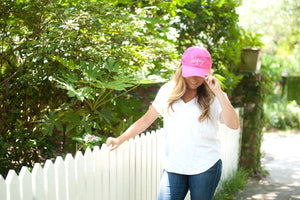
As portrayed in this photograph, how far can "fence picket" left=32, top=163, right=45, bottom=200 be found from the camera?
1936mm

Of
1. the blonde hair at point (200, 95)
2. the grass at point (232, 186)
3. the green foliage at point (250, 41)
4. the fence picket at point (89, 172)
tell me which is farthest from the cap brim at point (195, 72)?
the green foliage at point (250, 41)

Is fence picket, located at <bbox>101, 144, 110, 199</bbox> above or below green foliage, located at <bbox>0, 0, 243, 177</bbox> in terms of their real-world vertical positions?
below

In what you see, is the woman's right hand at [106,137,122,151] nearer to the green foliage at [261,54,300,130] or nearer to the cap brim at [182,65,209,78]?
the cap brim at [182,65,209,78]

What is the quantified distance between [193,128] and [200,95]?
0.26 meters

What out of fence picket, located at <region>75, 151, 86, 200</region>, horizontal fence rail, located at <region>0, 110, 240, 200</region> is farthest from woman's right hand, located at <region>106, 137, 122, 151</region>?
fence picket, located at <region>75, 151, 86, 200</region>

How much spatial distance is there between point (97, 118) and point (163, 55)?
108 centimetres

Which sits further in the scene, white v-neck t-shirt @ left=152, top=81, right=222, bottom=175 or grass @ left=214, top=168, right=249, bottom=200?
grass @ left=214, top=168, right=249, bottom=200

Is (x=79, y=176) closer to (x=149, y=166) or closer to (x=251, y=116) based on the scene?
A: (x=149, y=166)

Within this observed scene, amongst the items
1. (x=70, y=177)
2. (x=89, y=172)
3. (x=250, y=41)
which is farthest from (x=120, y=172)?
(x=250, y=41)

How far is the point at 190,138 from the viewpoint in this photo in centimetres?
246

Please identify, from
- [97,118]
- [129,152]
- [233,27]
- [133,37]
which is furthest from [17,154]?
[233,27]

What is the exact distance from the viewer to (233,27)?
5.64m

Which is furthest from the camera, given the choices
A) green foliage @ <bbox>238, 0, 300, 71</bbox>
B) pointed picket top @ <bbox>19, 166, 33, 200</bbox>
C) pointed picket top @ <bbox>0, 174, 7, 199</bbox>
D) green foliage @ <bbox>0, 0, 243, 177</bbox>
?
green foliage @ <bbox>238, 0, 300, 71</bbox>

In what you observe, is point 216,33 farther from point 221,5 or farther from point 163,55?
point 163,55
